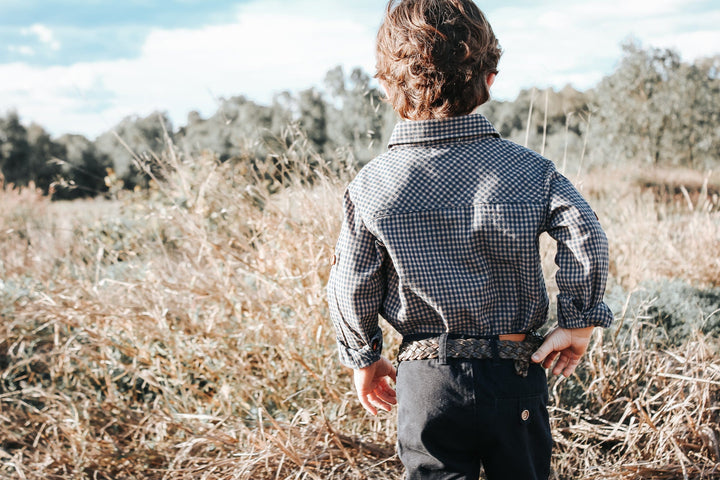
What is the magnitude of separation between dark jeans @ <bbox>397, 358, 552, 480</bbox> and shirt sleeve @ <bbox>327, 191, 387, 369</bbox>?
13 cm

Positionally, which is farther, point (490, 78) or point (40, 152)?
point (40, 152)

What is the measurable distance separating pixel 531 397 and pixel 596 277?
337 millimetres

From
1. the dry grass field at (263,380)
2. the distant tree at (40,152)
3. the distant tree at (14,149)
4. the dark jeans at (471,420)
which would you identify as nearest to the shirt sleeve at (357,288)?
the dark jeans at (471,420)

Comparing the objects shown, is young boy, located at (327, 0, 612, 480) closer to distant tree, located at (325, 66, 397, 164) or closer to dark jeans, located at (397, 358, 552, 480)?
dark jeans, located at (397, 358, 552, 480)

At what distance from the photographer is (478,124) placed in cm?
147

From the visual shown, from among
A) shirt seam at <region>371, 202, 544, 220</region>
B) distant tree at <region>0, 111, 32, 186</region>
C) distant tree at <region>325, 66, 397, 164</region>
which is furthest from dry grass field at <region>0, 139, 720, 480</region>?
distant tree at <region>0, 111, 32, 186</region>

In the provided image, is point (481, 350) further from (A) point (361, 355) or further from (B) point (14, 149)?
(B) point (14, 149)

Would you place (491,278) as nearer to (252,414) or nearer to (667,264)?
(252,414)

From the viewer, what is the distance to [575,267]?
1403 mm

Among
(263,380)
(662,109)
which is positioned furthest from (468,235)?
(662,109)

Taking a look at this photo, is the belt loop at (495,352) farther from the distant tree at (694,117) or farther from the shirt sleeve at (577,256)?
the distant tree at (694,117)

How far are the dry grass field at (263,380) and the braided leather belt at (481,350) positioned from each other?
90 centimetres

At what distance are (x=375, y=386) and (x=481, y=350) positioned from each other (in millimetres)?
386

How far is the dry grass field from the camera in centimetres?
226
